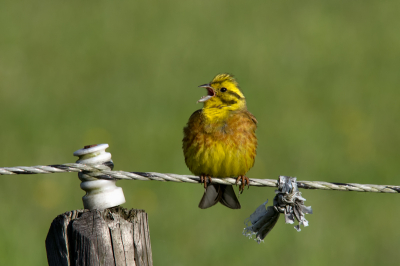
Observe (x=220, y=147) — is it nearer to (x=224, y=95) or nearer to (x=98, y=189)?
(x=224, y=95)

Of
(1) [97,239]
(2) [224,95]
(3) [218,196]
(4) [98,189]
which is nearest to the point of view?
→ (1) [97,239]

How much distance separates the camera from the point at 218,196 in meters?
5.33

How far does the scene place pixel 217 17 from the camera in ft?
39.7

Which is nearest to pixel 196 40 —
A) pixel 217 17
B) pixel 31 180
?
A: pixel 217 17

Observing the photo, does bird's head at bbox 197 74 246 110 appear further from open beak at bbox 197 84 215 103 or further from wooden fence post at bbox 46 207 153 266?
wooden fence post at bbox 46 207 153 266

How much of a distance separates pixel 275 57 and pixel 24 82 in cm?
429

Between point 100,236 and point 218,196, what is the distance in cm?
250

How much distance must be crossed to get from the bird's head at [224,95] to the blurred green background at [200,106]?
1.76 meters

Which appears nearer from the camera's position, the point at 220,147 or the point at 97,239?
the point at 97,239

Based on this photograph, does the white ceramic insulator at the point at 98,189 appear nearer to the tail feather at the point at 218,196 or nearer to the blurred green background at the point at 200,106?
the tail feather at the point at 218,196

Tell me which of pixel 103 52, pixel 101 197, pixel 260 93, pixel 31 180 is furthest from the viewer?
pixel 103 52

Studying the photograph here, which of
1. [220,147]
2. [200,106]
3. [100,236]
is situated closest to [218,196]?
[220,147]

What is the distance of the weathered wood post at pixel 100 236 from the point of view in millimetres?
2916

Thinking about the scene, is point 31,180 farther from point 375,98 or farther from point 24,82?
point 375,98
